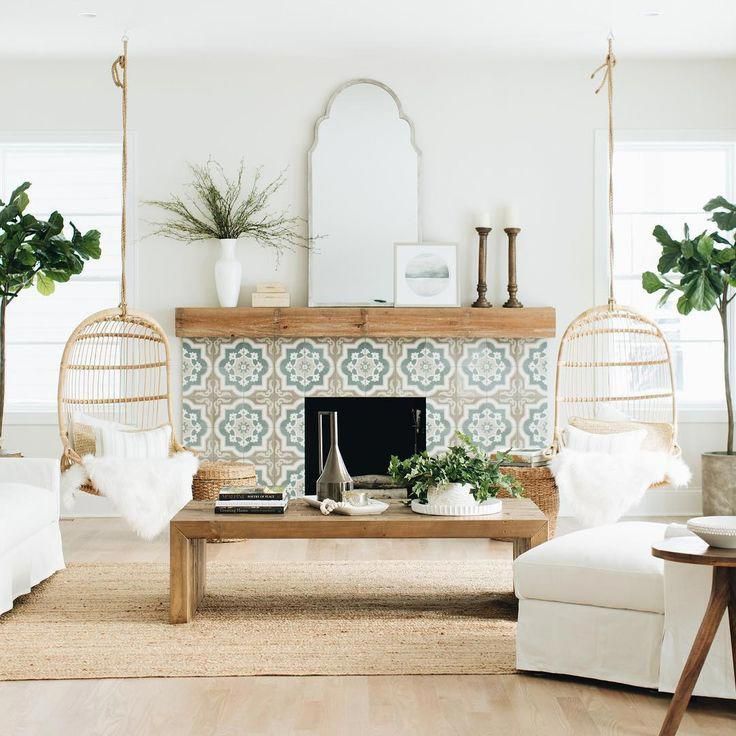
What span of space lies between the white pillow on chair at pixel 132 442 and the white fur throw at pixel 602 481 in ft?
6.58

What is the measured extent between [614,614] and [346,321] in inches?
127

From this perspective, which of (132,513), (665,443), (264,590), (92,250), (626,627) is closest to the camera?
(626,627)

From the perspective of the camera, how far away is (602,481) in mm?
4879

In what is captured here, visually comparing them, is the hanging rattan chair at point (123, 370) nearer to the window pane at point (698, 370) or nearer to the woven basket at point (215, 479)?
the woven basket at point (215, 479)

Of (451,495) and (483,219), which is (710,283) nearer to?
(483,219)

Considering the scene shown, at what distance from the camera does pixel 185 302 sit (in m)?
6.08

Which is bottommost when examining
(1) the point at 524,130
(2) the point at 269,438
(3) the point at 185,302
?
(2) the point at 269,438

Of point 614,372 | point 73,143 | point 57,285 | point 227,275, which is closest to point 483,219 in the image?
point 614,372

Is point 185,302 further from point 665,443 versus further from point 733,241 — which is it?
point 733,241

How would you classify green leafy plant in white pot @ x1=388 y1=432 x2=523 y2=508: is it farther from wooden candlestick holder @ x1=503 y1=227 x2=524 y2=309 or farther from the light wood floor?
wooden candlestick holder @ x1=503 y1=227 x2=524 y2=309

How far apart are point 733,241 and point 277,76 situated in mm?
2927

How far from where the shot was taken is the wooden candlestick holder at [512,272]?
5.98 meters

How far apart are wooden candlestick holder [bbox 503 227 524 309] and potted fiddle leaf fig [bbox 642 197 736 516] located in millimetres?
738

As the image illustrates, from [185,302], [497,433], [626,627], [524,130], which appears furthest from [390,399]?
[626,627]
